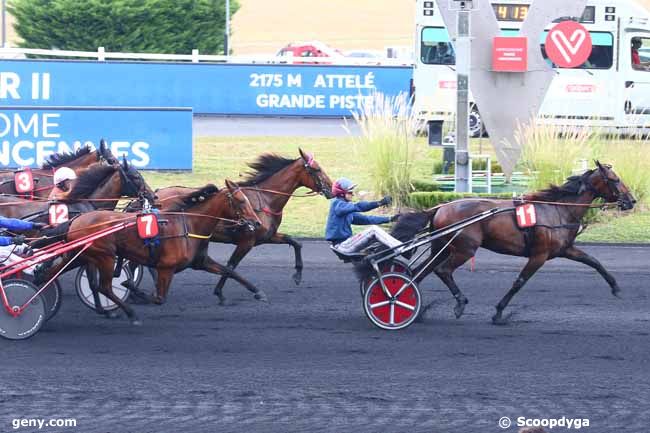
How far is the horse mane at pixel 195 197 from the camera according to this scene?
34.1 feet

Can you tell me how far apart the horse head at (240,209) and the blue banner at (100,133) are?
7993 millimetres

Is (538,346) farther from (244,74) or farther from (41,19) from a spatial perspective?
(41,19)

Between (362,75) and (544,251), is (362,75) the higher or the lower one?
the higher one

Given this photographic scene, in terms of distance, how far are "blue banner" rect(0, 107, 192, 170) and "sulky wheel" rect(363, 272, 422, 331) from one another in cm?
905

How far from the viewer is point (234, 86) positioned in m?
24.7

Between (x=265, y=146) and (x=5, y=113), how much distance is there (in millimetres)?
5442

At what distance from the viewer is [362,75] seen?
2445 centimetres

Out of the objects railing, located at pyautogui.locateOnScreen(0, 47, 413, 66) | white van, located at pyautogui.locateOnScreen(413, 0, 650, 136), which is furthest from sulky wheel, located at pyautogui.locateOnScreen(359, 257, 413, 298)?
railing, located at pyautogui.locateOnScreen(0, 47, 413, 66)

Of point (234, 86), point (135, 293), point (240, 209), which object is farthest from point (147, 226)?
point (234, 86)

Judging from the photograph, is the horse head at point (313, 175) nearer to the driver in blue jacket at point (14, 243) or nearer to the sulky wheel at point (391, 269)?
the sulky wheel at point (391, 269)

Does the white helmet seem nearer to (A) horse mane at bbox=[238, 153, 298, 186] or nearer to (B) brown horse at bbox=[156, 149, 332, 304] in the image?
(B) brown horse at bbox=[156, 149, 332, 304]

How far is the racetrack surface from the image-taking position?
7598 millimetres

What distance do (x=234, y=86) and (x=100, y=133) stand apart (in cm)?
662

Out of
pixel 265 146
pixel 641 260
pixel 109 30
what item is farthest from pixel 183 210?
pixel 109 30
